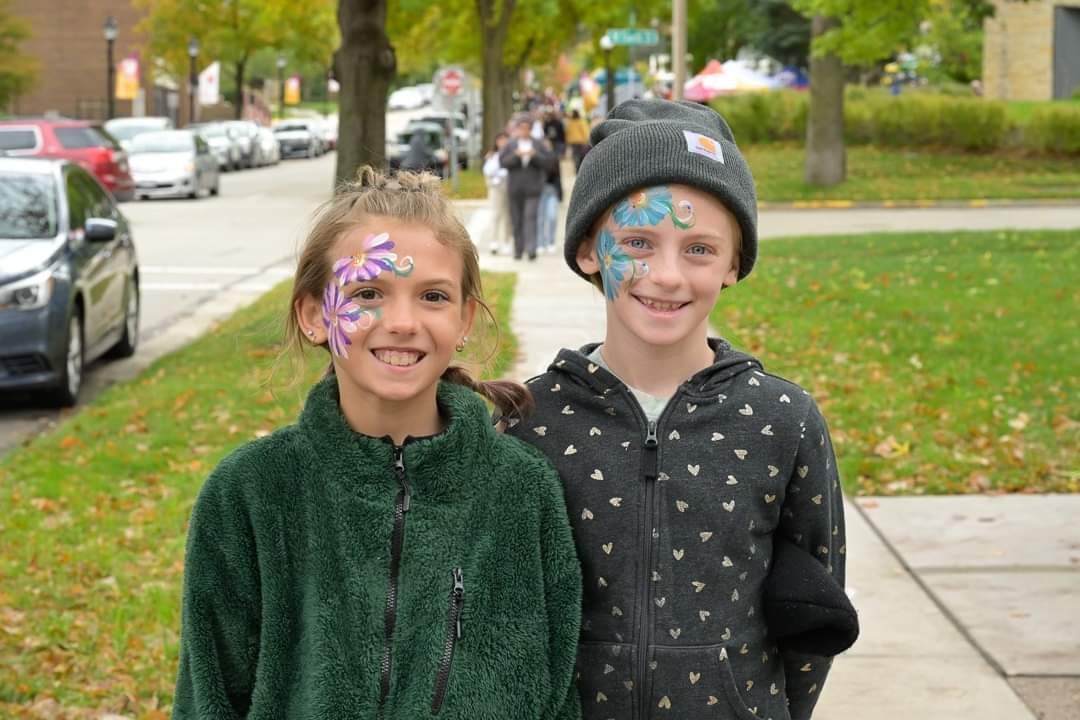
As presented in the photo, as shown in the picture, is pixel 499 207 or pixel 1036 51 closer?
pixel 499 207

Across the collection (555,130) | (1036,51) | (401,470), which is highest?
(1036,51)

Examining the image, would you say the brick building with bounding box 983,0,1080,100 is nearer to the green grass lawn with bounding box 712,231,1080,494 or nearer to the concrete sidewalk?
the green grass lawn with bounding box 712,231,1080,494

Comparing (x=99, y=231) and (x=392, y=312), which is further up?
(x=99, y=231)

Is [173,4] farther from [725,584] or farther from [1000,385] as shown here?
[725,584]

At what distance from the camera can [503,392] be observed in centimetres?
271

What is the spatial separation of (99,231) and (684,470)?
9323mm

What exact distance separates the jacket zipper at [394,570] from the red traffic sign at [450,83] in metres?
31.3

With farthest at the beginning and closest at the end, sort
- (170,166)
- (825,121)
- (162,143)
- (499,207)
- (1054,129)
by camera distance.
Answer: (162,143)
(1054,129)
(170,166)
(825,121)
(499,207)

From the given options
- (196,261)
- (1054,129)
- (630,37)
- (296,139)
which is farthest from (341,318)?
(296,139)

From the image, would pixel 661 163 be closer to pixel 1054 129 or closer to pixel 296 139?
pixel 1054 129

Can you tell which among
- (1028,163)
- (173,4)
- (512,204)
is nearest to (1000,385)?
(512,204)

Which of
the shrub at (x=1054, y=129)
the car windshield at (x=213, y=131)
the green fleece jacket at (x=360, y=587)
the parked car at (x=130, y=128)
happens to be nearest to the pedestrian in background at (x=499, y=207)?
the shrub at (x=1054, y=129)

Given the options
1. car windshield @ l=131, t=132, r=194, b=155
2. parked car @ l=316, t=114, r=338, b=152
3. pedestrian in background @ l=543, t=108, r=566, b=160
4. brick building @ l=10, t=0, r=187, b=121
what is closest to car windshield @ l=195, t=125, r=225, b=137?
pedestrian in background @ l=543, t=108, r=566, b=160

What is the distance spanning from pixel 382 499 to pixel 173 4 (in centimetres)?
5748
